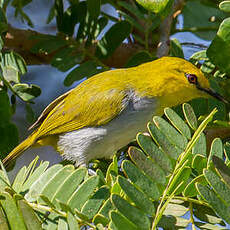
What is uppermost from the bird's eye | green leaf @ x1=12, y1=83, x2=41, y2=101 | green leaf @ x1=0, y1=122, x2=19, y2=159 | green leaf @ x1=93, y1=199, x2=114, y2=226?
green leaf @ x1=93, y1=199, x2=114, y2=226

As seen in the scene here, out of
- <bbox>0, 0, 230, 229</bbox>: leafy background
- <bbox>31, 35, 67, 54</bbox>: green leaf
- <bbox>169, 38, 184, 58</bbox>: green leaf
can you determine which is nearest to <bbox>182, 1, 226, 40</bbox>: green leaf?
<bbox>0, 0, 230, 229</bbox>: leafy background

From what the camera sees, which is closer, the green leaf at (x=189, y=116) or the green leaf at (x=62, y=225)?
the green leaf at (x=62, y=225)

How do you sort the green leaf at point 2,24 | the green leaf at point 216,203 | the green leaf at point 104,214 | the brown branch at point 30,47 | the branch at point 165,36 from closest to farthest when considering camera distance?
the green leaf at point 216,203 → the green leaf at point 104,214 → the green leaf at point 2,24 → the branch at point 165,36 → the brown branch at point 30,47

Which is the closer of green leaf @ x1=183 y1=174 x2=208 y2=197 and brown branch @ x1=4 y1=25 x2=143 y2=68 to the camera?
green leaf @ x1=183 y1=174 x2=208 y2=197

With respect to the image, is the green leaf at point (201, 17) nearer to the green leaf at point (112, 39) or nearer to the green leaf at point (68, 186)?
the green leaf at point (112, 39)

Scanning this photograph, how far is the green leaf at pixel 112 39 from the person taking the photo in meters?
2.35

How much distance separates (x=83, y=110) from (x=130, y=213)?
131 cm

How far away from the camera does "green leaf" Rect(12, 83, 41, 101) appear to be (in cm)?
211

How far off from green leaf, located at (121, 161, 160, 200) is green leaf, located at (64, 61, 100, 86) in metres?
1.19

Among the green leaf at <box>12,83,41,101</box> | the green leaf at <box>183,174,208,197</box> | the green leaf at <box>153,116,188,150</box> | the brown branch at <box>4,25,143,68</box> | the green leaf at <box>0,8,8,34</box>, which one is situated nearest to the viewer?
the green leaf at <box>183,174,208,197</box>

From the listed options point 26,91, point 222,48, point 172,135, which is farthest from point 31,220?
point 26,91

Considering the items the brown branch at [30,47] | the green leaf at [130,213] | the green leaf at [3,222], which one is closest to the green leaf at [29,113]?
the brown branch at [30,47]

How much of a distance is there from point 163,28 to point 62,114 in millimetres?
667

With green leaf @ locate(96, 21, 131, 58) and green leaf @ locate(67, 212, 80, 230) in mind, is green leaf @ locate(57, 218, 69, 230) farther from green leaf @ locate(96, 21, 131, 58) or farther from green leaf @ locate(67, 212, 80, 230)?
green leaf @ locate(96, 21, 131, 58)
